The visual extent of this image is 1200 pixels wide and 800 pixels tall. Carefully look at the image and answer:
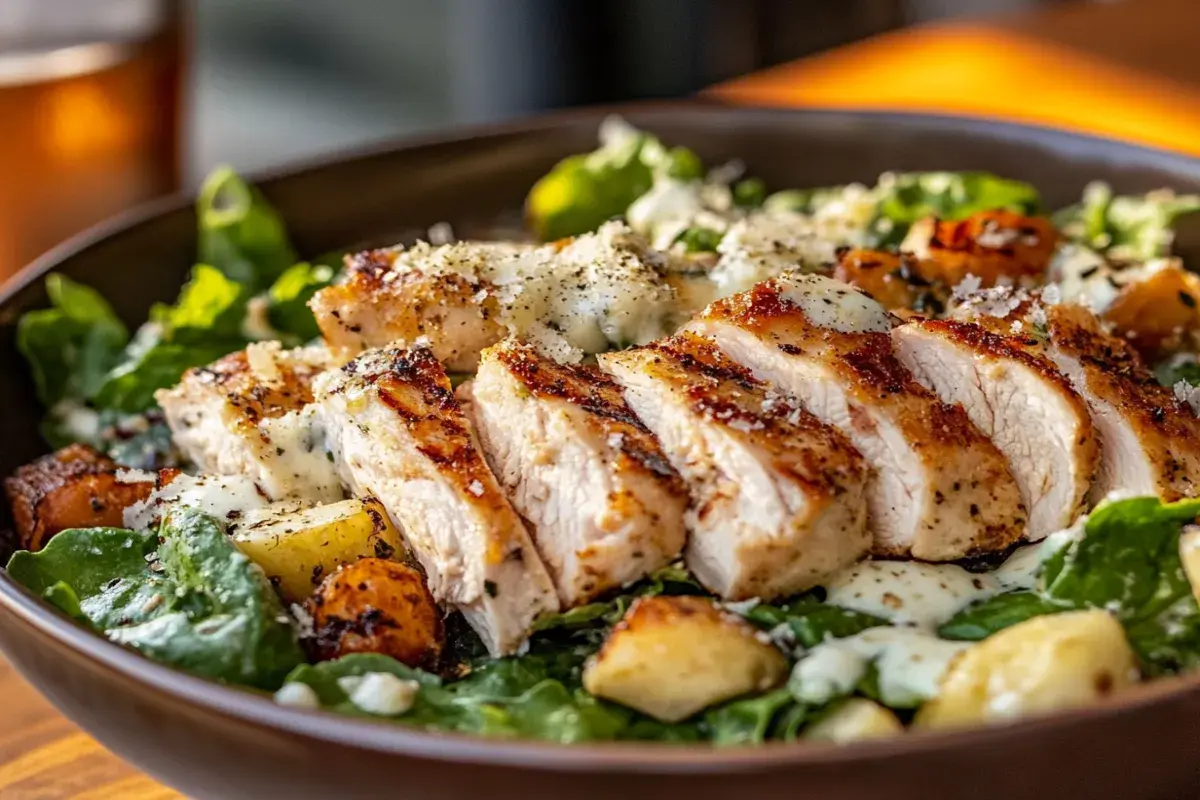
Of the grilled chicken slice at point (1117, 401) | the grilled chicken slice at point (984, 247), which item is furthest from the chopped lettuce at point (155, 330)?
the grilled chicken slice at point (1117, 401)

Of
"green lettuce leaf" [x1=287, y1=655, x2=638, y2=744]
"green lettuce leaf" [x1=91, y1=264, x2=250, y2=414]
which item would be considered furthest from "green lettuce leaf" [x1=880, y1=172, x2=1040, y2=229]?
"green lettuce leaf" [x1=287, y1=655, x2=638, y2=744]

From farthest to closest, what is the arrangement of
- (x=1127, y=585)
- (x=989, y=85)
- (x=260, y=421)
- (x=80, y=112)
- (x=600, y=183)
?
1. (x=989, y=85)
2. (x=80, y=112)
3. (x=600, y=183)
4. (x=260, y=421)
5. (x=1127, y=585)

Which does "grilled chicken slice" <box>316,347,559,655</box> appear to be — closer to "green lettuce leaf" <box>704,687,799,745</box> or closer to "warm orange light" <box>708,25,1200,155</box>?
"green lettuce leaf" <box>704,687,799,745</box>

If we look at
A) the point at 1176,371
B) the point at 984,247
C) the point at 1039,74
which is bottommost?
the point at 1176,371

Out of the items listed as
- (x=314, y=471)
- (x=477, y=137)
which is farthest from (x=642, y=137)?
(x=314, y=471)

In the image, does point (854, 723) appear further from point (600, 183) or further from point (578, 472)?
point (600, 183)

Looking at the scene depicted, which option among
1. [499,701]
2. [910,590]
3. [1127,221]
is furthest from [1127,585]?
[1127,221]

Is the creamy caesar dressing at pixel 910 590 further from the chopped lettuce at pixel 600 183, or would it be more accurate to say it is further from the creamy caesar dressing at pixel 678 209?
the chopped lettuce at pixel 600 183

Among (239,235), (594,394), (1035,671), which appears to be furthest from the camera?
(239,235)
